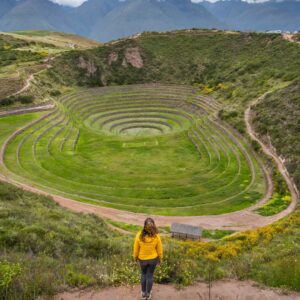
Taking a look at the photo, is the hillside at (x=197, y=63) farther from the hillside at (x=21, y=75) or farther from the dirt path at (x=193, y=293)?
the dirt path at (x=193, y=293)

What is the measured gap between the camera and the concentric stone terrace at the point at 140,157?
107 feet

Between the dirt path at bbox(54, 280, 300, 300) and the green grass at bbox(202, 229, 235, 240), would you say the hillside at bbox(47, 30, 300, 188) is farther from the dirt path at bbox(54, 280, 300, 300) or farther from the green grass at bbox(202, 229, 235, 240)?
the dirt path at bbox(54, 280, 300, 300)

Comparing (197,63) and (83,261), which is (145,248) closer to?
(83,261)

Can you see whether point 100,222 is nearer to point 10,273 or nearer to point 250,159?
point 10,273

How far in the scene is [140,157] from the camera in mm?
43781

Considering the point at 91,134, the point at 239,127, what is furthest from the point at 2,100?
the point at 239,127

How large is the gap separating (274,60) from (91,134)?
40.4m

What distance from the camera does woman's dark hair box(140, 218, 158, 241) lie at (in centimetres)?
952

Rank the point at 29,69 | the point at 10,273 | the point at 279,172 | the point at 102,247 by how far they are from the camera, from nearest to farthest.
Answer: the point at 10,273 → the point at 102,247 → the point at 279,172 → the point at 29,69

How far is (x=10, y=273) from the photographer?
9.55 metres

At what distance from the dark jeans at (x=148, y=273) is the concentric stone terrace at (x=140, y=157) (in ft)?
65.7

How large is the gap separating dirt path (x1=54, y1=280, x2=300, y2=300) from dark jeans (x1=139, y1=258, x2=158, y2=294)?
1.69 feet

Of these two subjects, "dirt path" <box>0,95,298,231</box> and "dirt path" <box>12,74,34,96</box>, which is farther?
"dirt path" <box>12,74,34,96</box>

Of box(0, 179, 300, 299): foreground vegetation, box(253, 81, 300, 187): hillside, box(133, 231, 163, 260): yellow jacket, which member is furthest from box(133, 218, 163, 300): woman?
box(253, 81, 300, 187): hillside
